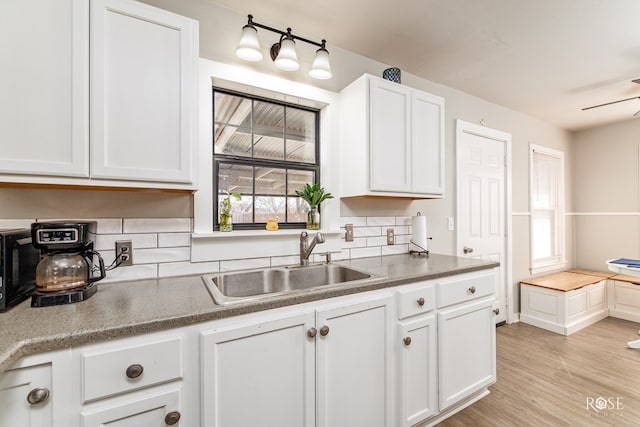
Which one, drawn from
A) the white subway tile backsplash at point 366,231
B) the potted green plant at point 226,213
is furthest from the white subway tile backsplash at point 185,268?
the white subway tile backsplash at point 366,231

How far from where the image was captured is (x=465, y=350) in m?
1.83

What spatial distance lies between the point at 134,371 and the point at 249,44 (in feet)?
5.23

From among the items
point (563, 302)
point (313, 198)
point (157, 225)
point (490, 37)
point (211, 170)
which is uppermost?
point (490, 37)

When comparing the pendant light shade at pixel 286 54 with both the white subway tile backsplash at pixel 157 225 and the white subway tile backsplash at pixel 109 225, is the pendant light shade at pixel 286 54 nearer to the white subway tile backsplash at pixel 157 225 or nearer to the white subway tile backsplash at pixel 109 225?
the white subway tile backsplash at pixel 157 225

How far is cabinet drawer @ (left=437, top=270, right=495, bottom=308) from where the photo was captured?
1722 mm

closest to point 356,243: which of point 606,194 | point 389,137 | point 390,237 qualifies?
point 390,237

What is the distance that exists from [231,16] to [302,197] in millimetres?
1185

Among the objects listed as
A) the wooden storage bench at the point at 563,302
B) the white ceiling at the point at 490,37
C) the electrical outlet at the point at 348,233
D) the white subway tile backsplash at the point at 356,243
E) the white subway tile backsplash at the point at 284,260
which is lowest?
the wooden storage bench at the point at 563,302

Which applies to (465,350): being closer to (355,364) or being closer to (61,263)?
(355,364)

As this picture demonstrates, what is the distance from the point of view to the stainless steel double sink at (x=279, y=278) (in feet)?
5.28

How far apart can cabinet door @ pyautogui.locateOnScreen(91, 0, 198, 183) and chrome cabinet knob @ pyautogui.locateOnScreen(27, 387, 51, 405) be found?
0.74 meters

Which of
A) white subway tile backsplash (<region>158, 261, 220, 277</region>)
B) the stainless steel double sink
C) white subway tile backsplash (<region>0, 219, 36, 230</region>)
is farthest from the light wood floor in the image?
white subway tile backsplash (<region>0, 219, 36, 230</region>)

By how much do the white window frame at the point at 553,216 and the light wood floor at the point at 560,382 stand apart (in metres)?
0.93

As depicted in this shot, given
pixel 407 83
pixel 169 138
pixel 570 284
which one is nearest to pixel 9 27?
pixel 169 138
